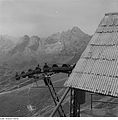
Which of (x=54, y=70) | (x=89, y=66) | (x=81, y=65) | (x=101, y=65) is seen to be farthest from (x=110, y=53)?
(x=54, y=70)

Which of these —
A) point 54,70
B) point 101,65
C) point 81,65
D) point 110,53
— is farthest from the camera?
point 54,70

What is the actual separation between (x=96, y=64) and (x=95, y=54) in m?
0.76

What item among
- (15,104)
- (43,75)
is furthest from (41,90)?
(43,75)

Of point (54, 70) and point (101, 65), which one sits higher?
point (101, 65)

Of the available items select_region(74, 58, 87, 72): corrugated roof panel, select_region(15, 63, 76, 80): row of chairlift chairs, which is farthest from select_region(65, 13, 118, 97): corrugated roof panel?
select_region(15, 63, 76, 80): row of chairlift chairs

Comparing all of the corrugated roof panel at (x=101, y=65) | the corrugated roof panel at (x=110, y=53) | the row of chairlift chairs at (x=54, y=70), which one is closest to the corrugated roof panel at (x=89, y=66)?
the corrugated roof panel at (x=101, y=65)

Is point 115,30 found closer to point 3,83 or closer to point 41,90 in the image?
point 41,90

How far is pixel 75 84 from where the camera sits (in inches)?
402

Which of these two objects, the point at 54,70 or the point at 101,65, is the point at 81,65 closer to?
the point at 101,65

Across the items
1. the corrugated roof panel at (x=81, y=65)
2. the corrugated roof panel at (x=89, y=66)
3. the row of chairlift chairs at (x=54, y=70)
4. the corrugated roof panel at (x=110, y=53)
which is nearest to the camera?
the corrugated roof panel at (x=110, y=53)

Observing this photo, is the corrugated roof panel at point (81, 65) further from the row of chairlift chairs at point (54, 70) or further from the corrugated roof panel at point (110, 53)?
the row of chairlift chairs at point (54, 70)

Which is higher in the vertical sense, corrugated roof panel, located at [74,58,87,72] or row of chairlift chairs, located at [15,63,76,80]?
corrugated roof panel, located at [74,58,87,72]

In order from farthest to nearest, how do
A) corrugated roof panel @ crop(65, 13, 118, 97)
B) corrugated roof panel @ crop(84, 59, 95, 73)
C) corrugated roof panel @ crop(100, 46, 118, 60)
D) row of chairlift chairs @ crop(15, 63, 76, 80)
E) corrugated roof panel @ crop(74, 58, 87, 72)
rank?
1. row of chairlift chairs @ crop(15, 63, 76, 80)
2. corrugated roof panel @ crop(74, 58, 87, 72)
3. corrugated roof panel @ crop(84, 59, 95, 73)
4. corrugated roof panel @ crop(100, 46, 118, 60)
5. corrugated roof panel @ crop(65, 13, 118, 97)

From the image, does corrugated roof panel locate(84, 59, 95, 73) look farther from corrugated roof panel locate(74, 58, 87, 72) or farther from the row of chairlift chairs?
the row of chairlift chairs
